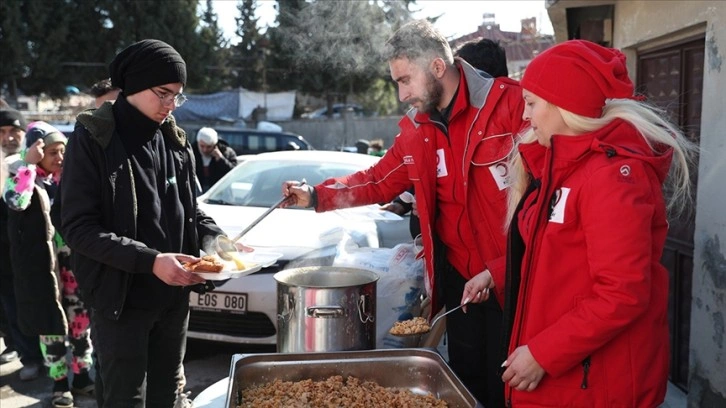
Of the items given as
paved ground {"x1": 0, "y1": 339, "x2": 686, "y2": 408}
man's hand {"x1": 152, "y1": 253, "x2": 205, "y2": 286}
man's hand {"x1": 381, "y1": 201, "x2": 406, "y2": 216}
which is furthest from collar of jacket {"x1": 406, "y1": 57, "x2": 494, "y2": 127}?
man's hand {"x1": 381, "y1": 201, "x2": 406, "y2": 216}

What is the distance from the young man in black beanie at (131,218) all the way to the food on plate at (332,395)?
0.59 metres

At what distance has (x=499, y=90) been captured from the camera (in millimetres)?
3002

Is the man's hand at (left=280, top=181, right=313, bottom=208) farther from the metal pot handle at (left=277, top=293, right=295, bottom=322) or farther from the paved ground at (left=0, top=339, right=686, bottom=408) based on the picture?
the paved ground at (left=0, top=339, right=686, bottom=408)

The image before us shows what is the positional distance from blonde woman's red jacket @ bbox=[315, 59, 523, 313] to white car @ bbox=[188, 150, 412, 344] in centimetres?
143

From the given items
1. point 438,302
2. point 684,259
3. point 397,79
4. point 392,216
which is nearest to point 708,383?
point 684,259

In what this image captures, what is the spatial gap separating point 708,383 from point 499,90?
6.12 feet

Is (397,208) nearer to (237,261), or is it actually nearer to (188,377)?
(188,377)

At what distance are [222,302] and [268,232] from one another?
68 centimetres

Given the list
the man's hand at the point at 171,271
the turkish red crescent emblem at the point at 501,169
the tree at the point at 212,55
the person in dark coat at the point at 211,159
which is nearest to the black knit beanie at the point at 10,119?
the man's hand at the point at 171,271

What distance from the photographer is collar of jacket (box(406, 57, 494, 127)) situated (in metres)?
3.01

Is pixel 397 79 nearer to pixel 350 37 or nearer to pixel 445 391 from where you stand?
pixel 445 391

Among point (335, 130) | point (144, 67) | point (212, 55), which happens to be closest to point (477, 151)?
point (144, 67)

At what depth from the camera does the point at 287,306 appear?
2.79 meters

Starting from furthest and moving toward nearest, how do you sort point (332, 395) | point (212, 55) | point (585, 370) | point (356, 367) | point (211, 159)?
point (212, 55), point (211, 159), point (356, 367), point (332, 395), point (585, 370)
